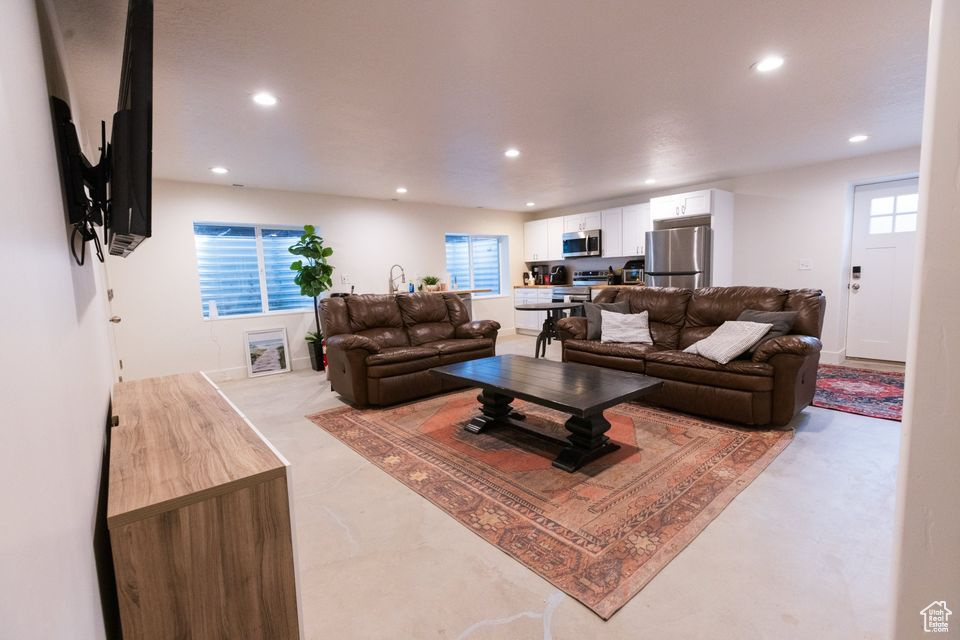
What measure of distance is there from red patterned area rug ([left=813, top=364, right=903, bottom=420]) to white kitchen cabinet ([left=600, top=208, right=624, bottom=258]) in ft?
10.2

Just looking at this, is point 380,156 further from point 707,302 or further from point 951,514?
point 951,514

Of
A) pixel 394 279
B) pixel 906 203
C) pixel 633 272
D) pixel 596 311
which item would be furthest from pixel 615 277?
pixel 394 279

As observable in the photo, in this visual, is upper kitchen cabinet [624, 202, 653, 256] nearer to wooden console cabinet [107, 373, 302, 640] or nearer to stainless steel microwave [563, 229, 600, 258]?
stainless steel microwave [563, 229, 600, 258]

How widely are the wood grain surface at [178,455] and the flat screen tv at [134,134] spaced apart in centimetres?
66

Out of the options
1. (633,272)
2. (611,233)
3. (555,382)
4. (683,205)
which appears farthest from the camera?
(611,233)

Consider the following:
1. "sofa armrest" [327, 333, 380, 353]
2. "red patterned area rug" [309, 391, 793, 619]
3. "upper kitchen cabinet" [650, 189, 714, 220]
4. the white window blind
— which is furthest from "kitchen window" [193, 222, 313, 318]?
"upper kitchen cabinet" [650, 189, 714, 220]

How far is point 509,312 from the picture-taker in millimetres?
8258

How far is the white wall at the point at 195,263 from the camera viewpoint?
182 inches

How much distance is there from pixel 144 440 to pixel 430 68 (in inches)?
85.6

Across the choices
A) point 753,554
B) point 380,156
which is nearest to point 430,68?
point 380,156

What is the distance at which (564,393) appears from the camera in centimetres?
261

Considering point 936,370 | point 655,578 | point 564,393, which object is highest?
point 936,370

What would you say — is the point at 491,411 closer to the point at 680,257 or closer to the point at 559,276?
the point at 680,257

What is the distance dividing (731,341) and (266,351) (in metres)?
5.12
